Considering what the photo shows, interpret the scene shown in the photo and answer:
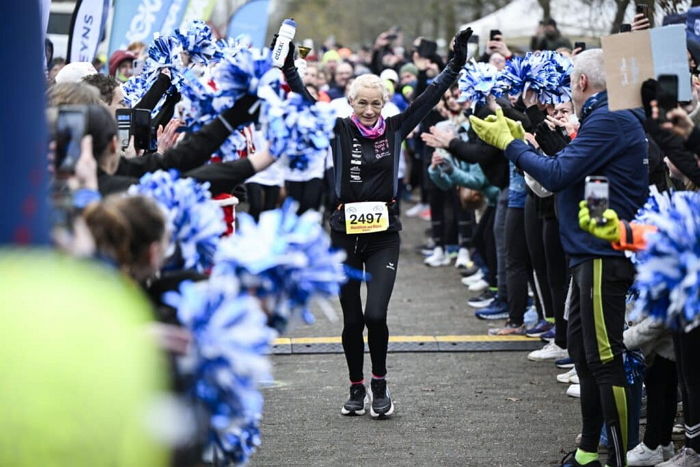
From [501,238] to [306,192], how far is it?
4381 mm

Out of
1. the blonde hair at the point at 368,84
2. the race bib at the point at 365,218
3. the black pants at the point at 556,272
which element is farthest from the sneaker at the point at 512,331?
the blonde hair at the point at 368,84

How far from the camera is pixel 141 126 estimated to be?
6277 mm

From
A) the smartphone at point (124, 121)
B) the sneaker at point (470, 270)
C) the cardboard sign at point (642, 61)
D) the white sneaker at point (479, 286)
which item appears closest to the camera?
the cardboard sign at point (642, 61)

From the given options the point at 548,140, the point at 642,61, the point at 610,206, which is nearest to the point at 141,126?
the point at 548,140

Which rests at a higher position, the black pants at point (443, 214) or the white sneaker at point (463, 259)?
the black pants at point (443, 214)

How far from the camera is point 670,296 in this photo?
4469 millimetres

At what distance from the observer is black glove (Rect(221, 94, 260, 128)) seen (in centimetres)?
484

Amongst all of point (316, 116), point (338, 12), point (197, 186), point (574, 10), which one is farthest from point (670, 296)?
point (338, 12)

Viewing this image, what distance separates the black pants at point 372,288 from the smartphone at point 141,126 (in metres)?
1.59

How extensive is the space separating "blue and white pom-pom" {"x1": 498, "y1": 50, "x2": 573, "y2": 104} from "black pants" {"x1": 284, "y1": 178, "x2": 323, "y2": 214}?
665 cm

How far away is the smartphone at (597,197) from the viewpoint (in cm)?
518

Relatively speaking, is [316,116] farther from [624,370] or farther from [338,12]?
[338,12]

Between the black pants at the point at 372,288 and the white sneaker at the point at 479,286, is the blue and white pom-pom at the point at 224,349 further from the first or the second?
the white sneaker at the point at 479,286

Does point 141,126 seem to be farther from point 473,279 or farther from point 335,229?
point 473,279
